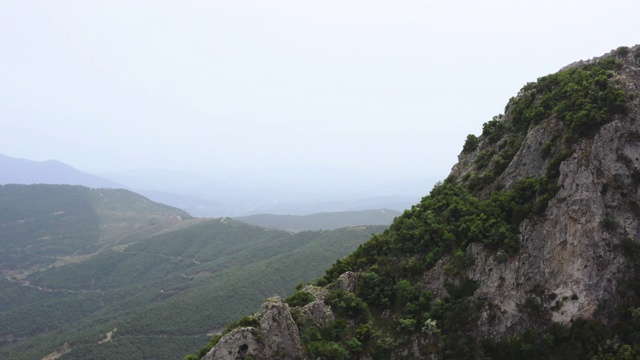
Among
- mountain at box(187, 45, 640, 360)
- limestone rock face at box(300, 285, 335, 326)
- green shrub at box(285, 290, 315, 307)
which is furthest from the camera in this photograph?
green shrub at box(285, 290, 315, 307)

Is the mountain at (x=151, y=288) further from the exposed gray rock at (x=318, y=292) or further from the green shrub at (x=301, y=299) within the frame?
the green shrub at (x=301, y=299)

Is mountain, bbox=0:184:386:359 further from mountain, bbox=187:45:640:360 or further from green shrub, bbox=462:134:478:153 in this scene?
green shrub, bbox=462:134:478:153

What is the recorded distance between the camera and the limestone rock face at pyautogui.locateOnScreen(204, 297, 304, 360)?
26.7 m

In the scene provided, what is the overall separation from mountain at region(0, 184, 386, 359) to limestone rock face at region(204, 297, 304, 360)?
7110cm

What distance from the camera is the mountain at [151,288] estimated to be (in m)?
96.1

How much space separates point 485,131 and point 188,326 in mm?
87176

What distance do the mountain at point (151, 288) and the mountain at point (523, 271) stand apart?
71986 millimetres

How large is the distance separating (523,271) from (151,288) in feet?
489

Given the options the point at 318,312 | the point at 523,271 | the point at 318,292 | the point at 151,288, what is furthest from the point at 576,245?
the point at 151,288

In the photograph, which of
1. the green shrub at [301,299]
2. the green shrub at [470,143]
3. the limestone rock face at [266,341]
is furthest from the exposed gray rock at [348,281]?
the green shrub at [470,143]

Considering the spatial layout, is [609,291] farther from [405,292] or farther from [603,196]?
[405,292]

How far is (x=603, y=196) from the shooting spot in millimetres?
25984

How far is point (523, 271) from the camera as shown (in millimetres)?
26656

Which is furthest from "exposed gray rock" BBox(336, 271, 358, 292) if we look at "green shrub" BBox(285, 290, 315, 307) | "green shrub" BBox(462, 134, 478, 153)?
"green shrub" BBox(462, 134, 478, 153)
